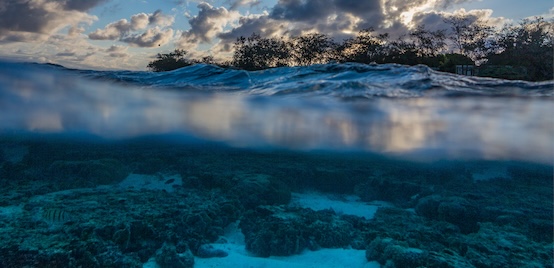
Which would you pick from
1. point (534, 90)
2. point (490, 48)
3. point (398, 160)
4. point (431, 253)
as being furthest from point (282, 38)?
point (431, 253)

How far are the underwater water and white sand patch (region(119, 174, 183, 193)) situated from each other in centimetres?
7

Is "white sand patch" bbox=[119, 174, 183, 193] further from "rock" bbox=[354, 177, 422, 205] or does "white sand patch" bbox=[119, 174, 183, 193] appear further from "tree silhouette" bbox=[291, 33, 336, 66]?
"tree silhouette" bbox=[291, 33, 336, 66]

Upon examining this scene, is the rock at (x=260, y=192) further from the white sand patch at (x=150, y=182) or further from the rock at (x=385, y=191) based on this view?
the rock at (x=385, y=191)

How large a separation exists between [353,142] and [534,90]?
6.20 metres

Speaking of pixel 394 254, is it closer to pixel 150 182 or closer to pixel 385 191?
pixel 385 191

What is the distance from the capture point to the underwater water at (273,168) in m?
7.88

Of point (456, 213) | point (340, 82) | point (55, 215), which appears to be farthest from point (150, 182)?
point (456, 213)

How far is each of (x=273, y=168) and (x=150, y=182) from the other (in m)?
5.57

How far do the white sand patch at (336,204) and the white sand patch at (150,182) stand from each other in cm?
381

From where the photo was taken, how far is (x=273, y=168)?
635 inches

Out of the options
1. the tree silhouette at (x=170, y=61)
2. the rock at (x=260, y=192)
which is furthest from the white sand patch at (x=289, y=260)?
the tree silhouette at (x=170, y=61)

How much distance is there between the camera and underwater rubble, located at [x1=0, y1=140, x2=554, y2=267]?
7.39m

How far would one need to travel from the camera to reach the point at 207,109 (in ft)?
43.7

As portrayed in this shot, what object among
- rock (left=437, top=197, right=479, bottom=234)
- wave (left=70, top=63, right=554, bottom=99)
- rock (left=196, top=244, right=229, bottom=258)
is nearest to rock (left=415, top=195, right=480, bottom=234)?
rock (left=437, top=197, right=479, bottom=234)
